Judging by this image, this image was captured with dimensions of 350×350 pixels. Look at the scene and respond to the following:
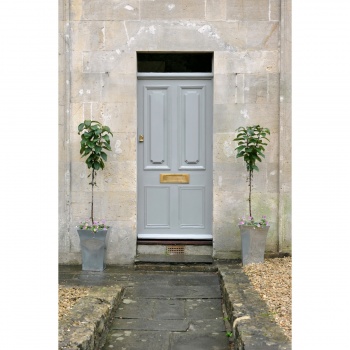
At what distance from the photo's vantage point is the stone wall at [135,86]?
7168mm

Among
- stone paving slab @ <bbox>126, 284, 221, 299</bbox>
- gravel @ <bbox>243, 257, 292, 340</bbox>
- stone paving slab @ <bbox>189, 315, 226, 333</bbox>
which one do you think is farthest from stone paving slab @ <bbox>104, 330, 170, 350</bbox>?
stone paving slab @ <bbox>126, 284, 221, 299</bbox>

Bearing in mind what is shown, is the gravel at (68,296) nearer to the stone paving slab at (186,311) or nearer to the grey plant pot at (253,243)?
the stone paving slab at (186,311)

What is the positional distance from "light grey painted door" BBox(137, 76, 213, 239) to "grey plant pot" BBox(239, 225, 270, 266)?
31.5 inches

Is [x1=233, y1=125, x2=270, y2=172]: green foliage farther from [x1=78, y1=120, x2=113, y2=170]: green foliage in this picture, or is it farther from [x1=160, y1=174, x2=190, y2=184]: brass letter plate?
[x1=78, y1=120, x2=113, y2=170]: green foliage

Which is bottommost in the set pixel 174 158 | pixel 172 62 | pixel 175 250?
pixel 175 250

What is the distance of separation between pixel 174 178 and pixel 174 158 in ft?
0.88

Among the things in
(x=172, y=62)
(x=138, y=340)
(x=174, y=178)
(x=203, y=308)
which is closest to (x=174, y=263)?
(x=174, y=178)

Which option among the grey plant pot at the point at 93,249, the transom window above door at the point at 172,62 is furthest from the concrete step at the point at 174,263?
the transom window above door at the point at 172,62

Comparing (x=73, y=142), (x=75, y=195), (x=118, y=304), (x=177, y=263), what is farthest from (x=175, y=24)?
(x=118, y=304)

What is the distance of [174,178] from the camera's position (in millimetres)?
7441

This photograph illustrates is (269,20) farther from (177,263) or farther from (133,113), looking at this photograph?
(177,263)

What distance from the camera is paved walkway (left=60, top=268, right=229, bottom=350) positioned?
4.40 m

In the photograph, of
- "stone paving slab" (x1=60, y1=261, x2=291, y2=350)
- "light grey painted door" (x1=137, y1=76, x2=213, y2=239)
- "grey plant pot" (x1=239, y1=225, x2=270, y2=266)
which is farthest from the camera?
"light grey painted door" (x1=137, y1=76, x2=213, y2=239)

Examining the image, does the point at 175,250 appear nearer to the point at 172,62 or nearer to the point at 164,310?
the point at 164,310
